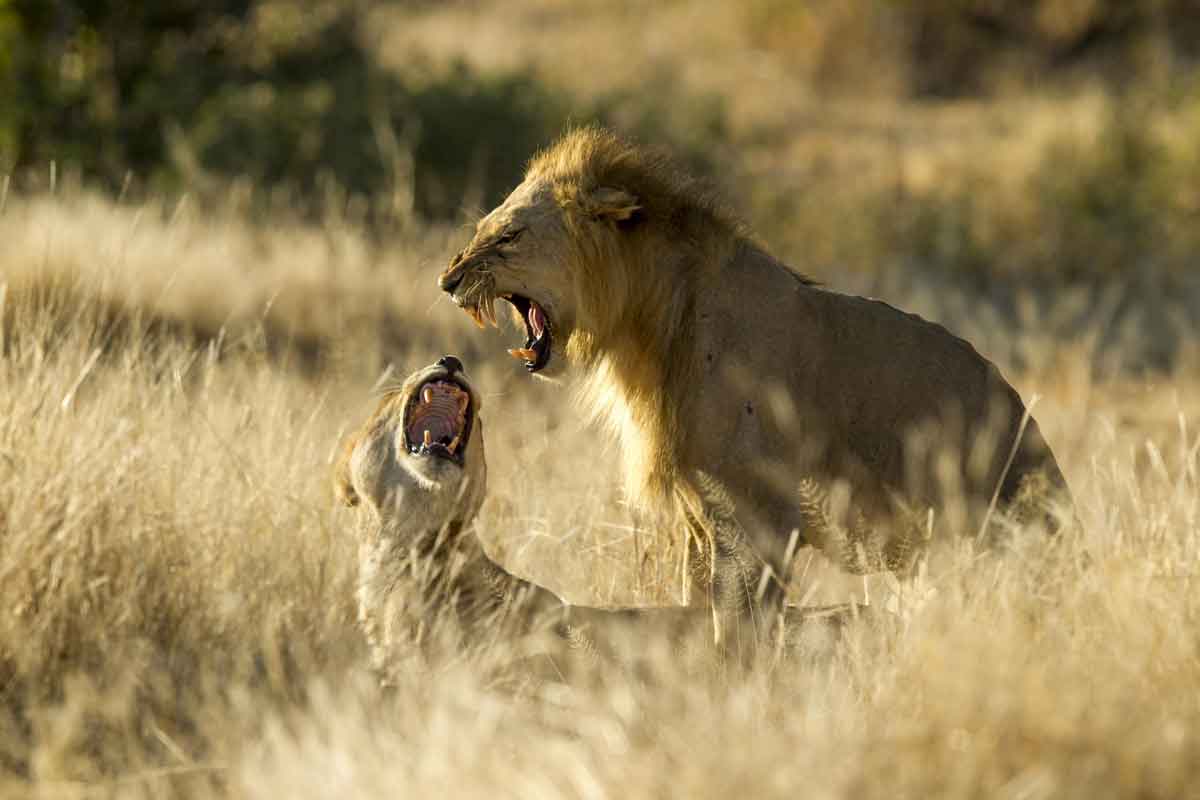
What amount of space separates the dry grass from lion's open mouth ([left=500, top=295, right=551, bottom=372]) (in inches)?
29.9

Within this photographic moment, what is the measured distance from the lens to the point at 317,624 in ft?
17.5

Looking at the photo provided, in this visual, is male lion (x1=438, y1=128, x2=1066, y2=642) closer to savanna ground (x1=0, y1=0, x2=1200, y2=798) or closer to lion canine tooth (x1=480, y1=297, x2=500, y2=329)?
lion canine tooth (x1=480, y1=297, x2=500, y2=329)

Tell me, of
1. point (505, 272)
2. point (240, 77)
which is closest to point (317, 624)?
point (505, 272)

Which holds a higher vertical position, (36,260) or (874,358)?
(874,358)

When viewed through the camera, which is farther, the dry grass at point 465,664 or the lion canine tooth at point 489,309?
the lion canine tooth at point 489,309

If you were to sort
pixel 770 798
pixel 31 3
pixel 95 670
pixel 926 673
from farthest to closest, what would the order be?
pixel 31 3
pixel 95 670
pixel 926 673
pixel 770 798

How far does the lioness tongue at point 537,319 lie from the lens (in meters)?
5.67

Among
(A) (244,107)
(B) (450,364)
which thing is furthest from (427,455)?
(A) (244,107)

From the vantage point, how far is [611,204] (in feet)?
18.5

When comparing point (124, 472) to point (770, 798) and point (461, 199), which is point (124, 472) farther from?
point (461, 199)

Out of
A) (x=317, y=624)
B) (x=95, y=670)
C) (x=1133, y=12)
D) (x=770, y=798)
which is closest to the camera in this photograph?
(x=770, y=798)

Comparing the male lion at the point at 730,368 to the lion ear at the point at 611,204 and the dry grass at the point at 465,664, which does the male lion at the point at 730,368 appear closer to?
the lion ear at the point at 611,204

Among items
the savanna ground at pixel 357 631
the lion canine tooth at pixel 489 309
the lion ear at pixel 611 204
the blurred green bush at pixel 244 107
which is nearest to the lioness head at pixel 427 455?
the lion canine tooth at pixel 489 309

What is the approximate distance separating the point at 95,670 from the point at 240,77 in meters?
13.2
